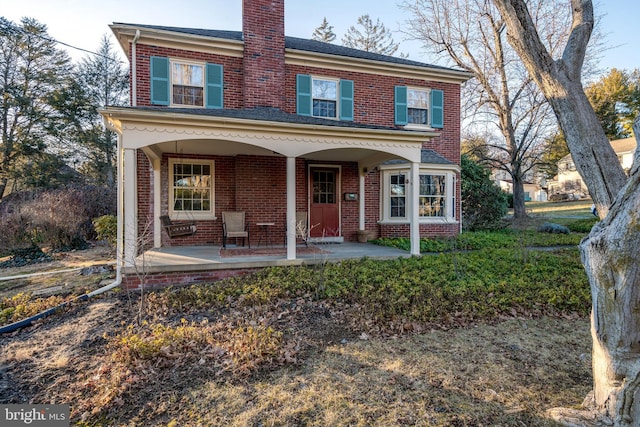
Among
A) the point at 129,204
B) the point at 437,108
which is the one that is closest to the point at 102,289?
the point at 129,204

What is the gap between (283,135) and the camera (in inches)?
266

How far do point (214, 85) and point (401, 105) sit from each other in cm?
606

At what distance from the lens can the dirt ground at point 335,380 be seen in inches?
103

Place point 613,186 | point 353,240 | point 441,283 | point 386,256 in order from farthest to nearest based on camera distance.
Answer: point 353,240
point 386,256
point 441,283
point 613,186

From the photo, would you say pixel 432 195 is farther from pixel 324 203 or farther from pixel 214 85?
pixel 214 85

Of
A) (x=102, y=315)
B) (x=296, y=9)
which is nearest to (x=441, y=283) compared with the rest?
(x=102, y=315)

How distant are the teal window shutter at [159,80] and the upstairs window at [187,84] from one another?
0.67 ft

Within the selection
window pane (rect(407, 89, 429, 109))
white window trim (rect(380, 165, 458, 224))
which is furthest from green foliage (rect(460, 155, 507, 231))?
window pane (rect(407, 89, 429, 109))

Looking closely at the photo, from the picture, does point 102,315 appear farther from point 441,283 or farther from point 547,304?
point 547,304

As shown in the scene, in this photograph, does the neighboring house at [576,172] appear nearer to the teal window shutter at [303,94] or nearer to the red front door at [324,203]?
the red front door at [324,203]

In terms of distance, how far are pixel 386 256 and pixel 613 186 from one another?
15.5ft

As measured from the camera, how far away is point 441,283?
5926 mm

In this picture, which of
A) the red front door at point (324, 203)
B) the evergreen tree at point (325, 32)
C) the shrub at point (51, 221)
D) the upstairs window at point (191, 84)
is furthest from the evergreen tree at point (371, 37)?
the shrub at point (51, 221)

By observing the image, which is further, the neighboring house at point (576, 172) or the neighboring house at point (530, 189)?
the neighboring house at point (530, 189)
